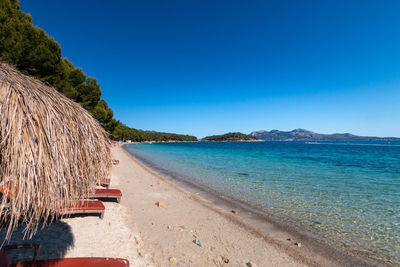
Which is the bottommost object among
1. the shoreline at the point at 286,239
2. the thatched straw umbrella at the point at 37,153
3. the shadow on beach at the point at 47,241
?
the shoreline at the point at 286,239

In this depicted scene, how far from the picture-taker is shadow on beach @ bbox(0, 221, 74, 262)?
332 centimetres

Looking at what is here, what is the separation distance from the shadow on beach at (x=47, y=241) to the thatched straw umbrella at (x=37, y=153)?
5.47 feet

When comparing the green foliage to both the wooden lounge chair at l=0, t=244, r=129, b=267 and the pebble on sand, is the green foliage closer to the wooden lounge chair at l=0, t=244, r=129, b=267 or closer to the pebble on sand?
the pebble on sand

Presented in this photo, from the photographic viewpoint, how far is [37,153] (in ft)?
6.86

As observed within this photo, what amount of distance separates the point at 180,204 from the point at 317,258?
4.69m

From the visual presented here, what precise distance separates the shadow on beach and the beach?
4.88ft

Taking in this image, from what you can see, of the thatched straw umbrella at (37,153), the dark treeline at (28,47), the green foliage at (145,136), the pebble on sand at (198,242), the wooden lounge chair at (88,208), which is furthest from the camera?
the green foliage at (145,136)

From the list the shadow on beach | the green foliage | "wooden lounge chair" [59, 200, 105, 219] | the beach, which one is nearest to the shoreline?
the beach

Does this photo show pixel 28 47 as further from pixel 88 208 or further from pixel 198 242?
pixel 198 242

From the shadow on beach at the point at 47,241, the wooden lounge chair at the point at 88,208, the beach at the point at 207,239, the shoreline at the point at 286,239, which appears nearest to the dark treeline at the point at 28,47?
the wooden lounge chair at the point at 88,208

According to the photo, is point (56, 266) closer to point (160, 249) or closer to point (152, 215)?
point (160, 249)

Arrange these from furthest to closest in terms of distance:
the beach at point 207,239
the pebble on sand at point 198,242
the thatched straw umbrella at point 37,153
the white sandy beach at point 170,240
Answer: the pebble on sand at point 198,242 < the beach at point 207,239 < the white sandy beach at point 170,240 < the thatched straw umbrella at point 37,153

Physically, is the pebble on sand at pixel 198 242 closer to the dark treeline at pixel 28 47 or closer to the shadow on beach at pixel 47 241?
the shadow on beach at pixel 47 241

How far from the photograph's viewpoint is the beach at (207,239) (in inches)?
154
